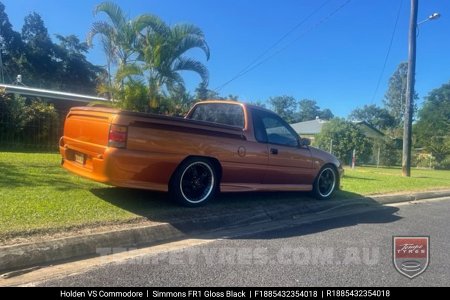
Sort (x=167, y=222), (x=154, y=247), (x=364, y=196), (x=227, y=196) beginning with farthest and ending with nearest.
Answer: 1. (x=364, y=196)
2. (x=227, y=196)
3. (x=167, y=222)
4. (x=154, y=247)

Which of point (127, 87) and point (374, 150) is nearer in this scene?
point (127, 87)

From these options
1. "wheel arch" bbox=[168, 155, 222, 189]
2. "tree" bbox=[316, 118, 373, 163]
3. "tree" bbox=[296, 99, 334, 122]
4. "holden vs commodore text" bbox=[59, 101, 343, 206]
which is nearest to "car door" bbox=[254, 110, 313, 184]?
"holden vs commodore text" bbox=[59, 101, 343, 206]

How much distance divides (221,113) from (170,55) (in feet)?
23.2

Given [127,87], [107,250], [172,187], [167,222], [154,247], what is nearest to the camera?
[107,250]

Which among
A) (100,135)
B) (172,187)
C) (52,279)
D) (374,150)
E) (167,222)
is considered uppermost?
(374,150)

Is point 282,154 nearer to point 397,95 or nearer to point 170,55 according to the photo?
point 170,55

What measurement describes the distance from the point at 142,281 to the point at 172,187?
2.10 m

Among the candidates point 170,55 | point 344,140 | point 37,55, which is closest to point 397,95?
point 344,140

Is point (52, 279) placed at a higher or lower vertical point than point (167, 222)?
lower

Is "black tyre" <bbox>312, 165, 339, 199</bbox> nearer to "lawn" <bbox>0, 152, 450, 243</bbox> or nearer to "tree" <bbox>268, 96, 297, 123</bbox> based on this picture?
"lawn" <bbox>0, 152, 450, 243</bbox>

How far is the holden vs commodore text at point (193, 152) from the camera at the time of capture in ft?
Answer: 15.3
